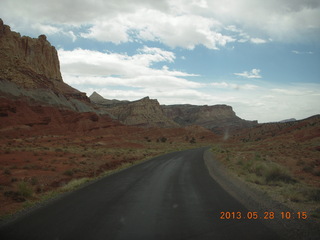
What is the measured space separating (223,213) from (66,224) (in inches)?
170

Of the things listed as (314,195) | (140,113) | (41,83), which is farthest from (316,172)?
(140,113)

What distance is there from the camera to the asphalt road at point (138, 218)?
645 cm

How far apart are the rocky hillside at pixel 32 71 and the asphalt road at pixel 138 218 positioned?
6687cm

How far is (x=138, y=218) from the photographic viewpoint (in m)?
7.75

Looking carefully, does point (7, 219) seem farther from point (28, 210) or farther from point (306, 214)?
point (306, 214)

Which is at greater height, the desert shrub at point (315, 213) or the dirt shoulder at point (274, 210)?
the desert shrub at point (315, 213)

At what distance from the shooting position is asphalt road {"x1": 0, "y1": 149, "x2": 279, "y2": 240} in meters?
6.45

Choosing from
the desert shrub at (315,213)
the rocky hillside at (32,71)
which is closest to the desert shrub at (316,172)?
the desert shrub at (315,213)

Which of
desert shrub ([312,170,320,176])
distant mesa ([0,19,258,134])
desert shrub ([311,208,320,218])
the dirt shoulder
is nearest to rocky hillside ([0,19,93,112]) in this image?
distant mesa ([0,19,258,134])

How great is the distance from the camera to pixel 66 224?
7.28 meters

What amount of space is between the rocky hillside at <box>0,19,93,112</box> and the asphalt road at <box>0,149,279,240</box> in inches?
2633

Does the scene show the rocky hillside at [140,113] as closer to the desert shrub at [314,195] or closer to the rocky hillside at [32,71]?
the rocky hillside at [32,71]

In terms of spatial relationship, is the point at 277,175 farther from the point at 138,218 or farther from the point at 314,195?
the point at 138,218

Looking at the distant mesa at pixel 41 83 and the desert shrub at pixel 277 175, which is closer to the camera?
the desert shrub at pixel 277 175
